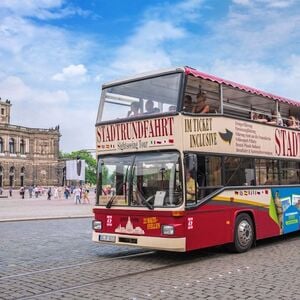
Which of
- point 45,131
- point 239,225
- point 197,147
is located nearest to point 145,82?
point 197,147

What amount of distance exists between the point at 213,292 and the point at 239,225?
14.4 ft

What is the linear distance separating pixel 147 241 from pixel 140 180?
1262 millimetres

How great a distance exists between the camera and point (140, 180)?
1048 cm

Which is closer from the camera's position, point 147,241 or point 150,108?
point 147,241

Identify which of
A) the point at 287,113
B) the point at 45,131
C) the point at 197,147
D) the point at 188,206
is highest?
the point at 45,131

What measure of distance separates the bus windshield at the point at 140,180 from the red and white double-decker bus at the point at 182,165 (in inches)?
0.8

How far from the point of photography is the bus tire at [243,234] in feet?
37.3

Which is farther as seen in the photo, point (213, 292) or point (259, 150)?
point (259, 150)

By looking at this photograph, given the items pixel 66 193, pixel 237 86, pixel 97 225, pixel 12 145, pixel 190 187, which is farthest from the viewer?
pixel 12 145

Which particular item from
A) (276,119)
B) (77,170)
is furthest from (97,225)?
(77,170)

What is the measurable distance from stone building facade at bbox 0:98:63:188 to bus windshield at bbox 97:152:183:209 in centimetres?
12854

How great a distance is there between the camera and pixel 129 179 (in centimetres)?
1062

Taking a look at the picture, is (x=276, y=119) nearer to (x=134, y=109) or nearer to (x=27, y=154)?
(x=134, y=109)

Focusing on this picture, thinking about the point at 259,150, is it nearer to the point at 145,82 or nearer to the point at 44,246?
the point at 145,82
